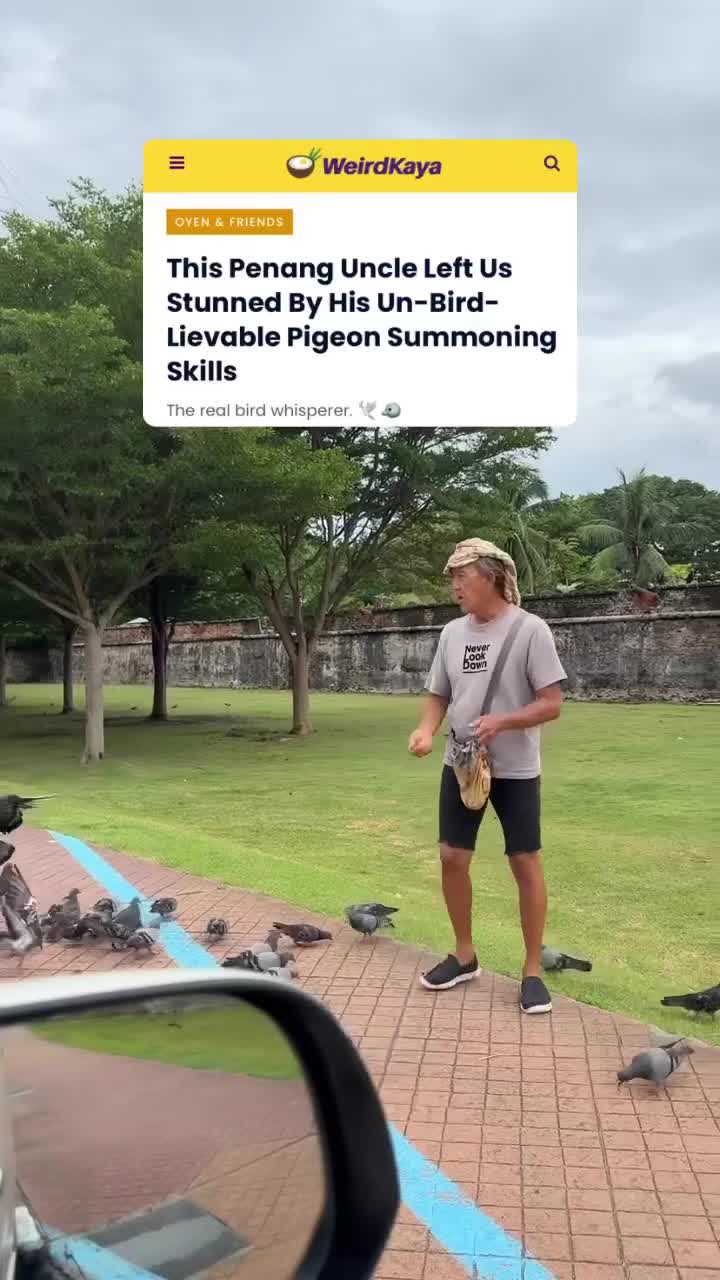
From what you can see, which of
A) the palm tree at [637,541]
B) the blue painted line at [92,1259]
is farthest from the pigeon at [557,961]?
the palm tree at [637,541]

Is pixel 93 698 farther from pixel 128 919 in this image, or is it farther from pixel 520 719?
pixel 520 719

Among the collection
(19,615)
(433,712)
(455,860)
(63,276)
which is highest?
(63,276)

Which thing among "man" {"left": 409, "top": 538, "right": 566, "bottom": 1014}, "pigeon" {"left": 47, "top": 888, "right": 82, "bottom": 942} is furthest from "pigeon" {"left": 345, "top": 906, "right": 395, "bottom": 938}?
"pigeon" {"left": 47, "top": 888, "right": 82, "bottom": 942}

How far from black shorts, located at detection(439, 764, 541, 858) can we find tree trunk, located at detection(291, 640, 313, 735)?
16386mm

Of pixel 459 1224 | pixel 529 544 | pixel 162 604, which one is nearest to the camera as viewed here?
pixel 459 1224

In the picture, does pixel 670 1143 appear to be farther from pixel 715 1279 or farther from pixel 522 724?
pixel 522 724

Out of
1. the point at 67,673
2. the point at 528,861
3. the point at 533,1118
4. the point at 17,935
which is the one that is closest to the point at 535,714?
the point at 528,861

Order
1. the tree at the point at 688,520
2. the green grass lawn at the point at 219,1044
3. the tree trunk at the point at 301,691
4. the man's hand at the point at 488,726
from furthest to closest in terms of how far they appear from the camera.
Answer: the tree at the point at 688,520, the tree trunk at the point at 301,691, the man's hand at the point at 488,726, the green grass lawn at the point at 219,1044

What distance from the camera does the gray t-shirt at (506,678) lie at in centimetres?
427

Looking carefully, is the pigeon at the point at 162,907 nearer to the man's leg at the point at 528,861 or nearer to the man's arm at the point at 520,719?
the man's leg at the point at 528,861

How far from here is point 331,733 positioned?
21.0 meters

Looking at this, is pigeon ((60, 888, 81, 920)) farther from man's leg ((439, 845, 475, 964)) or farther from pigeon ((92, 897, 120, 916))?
man's leg ((439, 845, 475, 964))

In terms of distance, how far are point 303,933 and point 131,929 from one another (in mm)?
783

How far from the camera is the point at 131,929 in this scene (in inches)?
201
